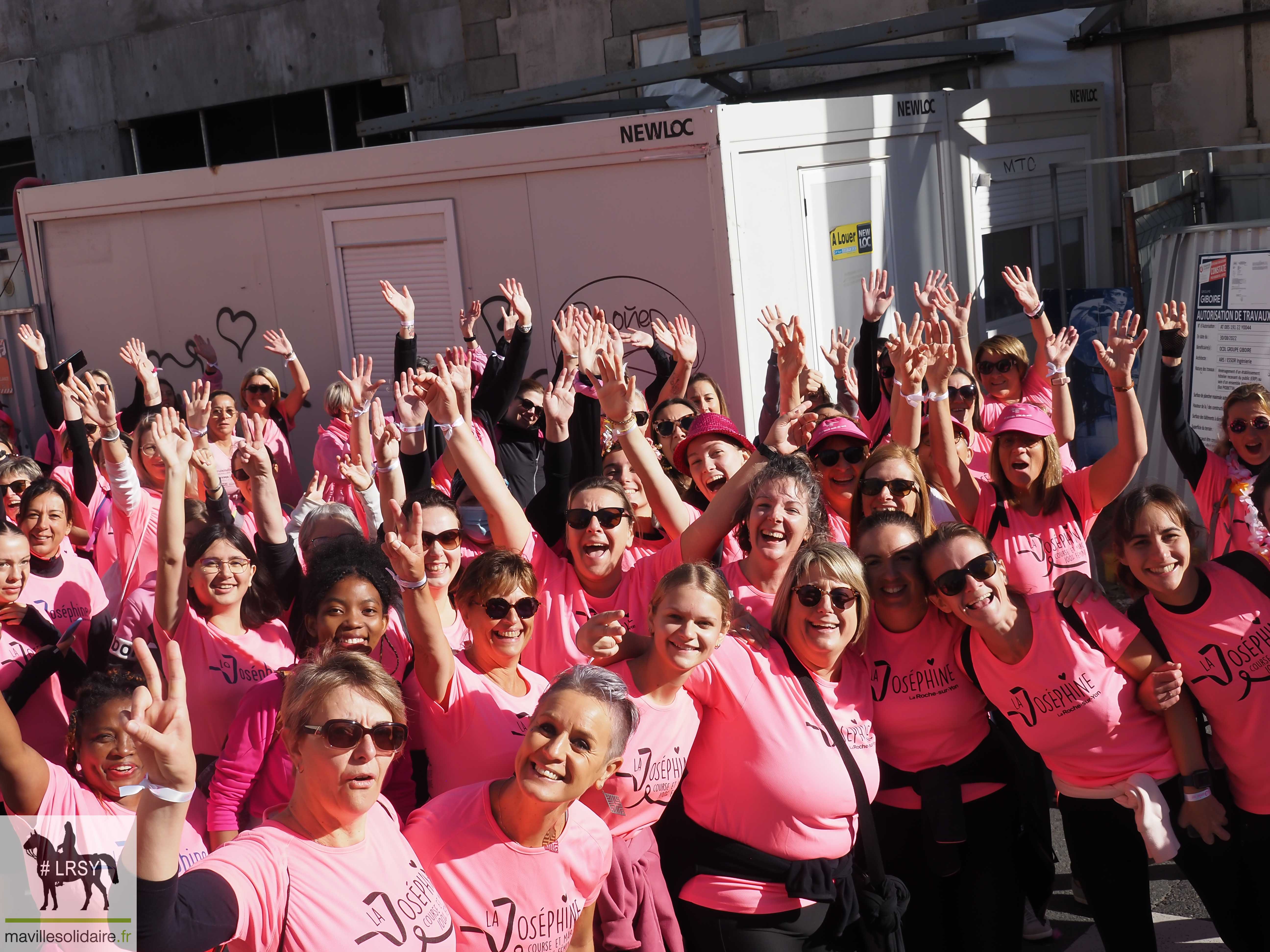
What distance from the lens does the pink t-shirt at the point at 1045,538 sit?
14.1ft

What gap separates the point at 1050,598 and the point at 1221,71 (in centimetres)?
828

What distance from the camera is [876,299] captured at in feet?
19.6

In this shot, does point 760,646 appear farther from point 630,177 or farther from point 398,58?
point 398,58

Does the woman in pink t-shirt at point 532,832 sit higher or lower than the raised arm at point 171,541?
lower

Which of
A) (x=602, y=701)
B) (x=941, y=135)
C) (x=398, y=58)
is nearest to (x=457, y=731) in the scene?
(x=602, y=701)

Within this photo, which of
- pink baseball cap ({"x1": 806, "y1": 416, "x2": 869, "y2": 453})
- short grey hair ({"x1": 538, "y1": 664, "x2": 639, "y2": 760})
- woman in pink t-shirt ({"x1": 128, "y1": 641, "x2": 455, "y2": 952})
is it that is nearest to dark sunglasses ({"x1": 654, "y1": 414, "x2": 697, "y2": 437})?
pink baseball cap ({"x1": 806, "y1": 416, "x2": 869, "y2": 453})

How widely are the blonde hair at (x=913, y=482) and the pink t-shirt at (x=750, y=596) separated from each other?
47 centimetres

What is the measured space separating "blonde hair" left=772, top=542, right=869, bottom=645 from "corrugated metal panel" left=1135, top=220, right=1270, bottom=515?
4.58 metres

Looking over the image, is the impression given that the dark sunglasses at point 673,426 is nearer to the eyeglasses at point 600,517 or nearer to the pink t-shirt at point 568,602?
the pink t-shirt at point 568,602

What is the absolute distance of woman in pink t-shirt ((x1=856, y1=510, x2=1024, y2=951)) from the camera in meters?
3.42

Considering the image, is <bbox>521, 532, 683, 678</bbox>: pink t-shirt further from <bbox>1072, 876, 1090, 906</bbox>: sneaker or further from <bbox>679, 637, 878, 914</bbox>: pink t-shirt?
<bbox>1072, 876, 1090, 906</bbox>: sneaker

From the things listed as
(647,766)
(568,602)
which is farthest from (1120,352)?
(647,766)

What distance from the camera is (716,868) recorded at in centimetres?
319

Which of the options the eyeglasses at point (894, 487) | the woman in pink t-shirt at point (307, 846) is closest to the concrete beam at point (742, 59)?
the eyeglasses at point (894, 487)
